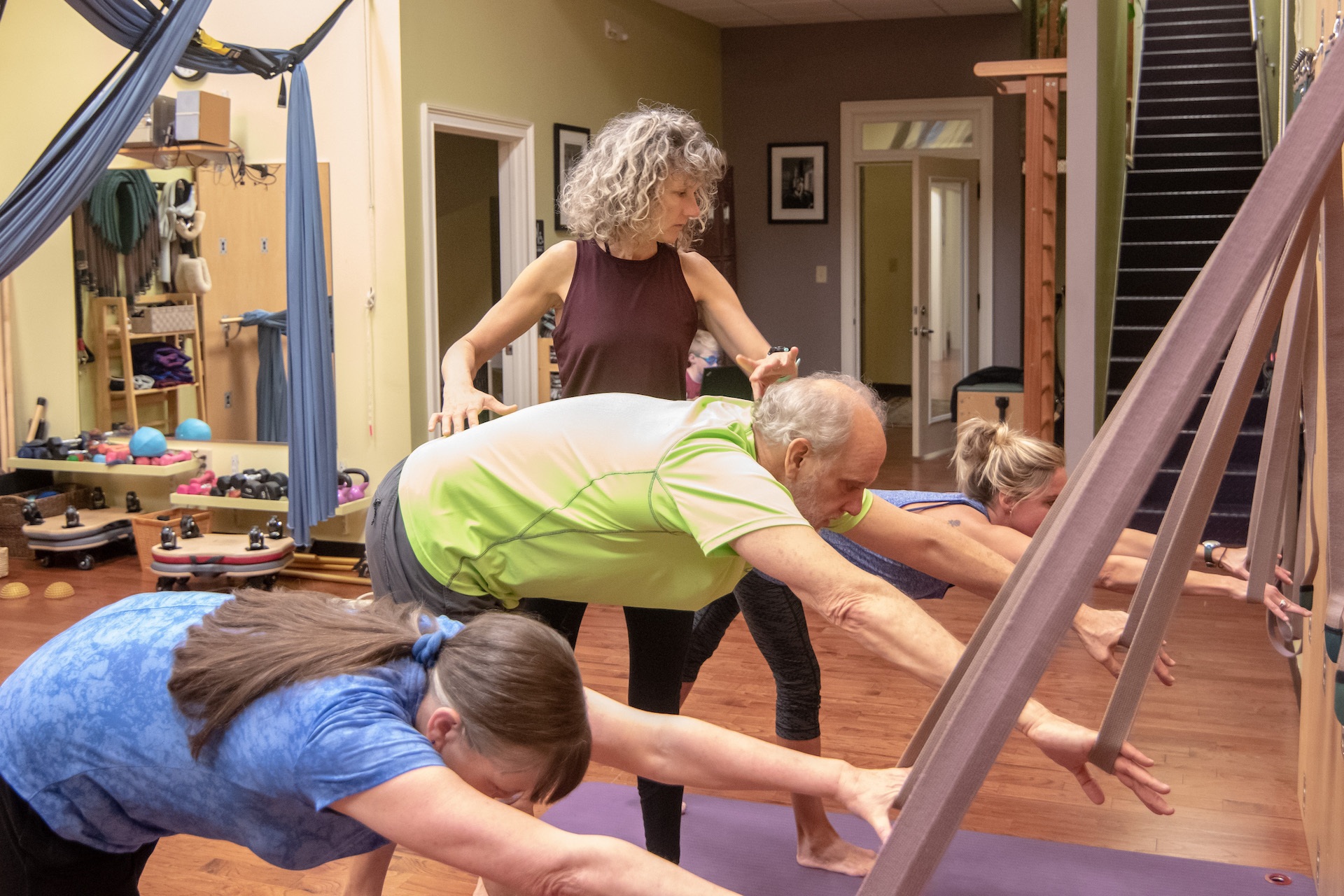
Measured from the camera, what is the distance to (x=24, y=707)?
1.26 metres

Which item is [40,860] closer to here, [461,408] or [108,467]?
[461,408]

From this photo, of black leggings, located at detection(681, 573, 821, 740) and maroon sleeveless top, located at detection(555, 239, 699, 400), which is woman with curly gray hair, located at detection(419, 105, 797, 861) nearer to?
maroon sleeveless top, located at detection(555, 239, 699, 400)

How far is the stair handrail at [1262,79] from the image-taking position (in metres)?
7.13

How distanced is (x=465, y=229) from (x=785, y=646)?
5.78 meters

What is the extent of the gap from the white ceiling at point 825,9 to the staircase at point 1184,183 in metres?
1.42

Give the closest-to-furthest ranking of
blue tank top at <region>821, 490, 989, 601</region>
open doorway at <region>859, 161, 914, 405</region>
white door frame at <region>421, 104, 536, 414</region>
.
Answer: blue tank top at <region>821, 490, 989, 601</region> < white door frame at <region>421, 104, 536, 414</region> < open doorway at <region>859, 161, 914, 405</region>

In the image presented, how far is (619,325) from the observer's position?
253 cm

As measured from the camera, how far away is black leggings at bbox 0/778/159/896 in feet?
4.27

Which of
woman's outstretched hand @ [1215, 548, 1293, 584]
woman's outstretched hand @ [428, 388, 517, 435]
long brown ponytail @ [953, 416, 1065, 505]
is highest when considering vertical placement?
woman's outstretched hand @ [428, 388, 517, 435]

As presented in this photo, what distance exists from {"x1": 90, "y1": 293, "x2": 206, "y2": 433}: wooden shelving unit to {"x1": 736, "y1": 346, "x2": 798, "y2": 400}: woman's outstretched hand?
4631mm

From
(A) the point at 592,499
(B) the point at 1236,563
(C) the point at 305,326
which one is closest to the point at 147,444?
(C) the point at 305,326

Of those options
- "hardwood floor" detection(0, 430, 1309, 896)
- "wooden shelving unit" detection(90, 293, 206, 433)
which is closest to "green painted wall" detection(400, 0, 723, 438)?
"wooden shelving unit" detection(90, 293, 206, 433)

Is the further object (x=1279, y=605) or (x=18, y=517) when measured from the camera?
(x=18, y=517)

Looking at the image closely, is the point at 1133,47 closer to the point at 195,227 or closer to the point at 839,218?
the point at 839,218
